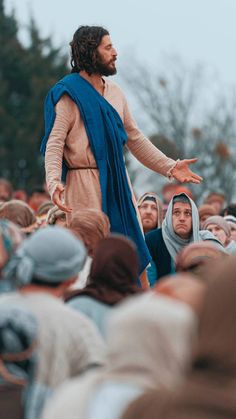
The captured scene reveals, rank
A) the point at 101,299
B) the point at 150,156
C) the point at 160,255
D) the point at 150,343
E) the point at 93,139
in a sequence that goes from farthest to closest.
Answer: the point at 160,255 < the point at 150,156 < the point at 93,139 < the point at 101,299 < the point at 150,343

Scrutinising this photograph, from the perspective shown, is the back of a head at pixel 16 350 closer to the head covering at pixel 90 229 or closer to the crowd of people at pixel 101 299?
the crowd of people at pixel 101 299

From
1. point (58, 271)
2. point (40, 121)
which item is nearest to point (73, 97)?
point (58, 271)

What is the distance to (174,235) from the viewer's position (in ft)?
40.5

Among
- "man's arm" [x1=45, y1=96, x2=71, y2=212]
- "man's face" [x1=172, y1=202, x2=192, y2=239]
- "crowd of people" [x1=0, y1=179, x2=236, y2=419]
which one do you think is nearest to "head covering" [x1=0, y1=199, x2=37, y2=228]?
"man's face" [x1=172, y1=202, x2=192, y2=239]

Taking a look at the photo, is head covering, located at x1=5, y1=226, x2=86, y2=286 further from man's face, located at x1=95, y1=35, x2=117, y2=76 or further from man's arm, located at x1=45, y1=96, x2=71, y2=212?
man's face, located at x1=95, y1=35, x2=117, y2=76

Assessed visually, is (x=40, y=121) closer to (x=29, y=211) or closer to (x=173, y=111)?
(x=173, y=111)

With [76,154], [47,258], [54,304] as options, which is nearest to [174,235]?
[76,154]

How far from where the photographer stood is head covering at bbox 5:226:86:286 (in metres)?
6.29

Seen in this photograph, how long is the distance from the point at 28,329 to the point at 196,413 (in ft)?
5.40

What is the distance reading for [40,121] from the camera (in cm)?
5788

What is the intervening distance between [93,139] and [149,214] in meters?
3.57

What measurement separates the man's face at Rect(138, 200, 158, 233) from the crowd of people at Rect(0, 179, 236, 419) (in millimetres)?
4904

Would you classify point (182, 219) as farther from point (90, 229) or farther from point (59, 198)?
point (90, 229)

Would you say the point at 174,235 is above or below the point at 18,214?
below
